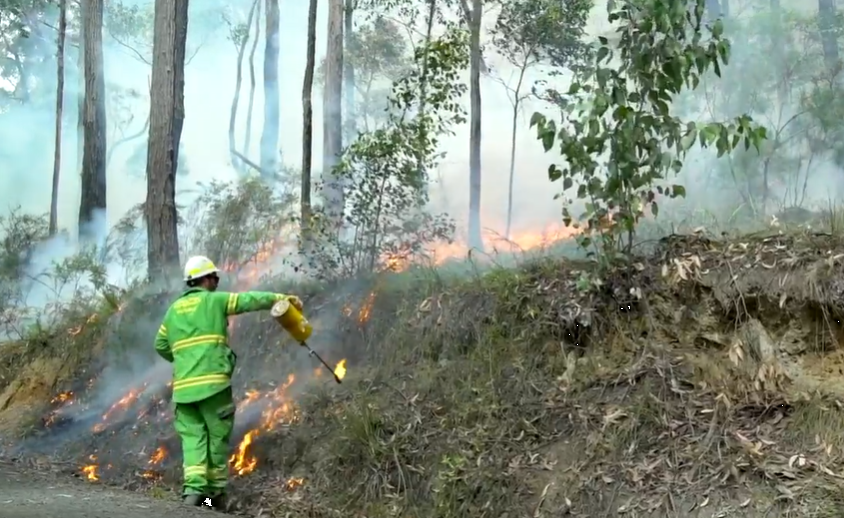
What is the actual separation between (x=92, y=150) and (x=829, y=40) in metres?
13.4

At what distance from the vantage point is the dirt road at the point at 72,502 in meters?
5.31

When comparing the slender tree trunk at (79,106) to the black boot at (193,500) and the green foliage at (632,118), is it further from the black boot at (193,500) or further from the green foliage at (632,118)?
the green foliage at (632,118)

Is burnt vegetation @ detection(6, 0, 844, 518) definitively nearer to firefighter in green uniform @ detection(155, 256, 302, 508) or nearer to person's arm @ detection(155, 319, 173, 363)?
firefighter in green uniform @ detection(155, 256, 302, 508)

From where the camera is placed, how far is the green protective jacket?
6.33 m

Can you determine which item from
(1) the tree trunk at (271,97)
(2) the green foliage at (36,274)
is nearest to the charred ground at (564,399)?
(2) the green foliage at (36,274)

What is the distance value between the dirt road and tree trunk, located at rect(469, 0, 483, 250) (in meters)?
7.27

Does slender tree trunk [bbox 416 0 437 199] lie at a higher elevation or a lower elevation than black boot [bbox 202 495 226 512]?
higher

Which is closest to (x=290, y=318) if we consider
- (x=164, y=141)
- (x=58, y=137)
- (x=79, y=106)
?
(x=164, y=141)

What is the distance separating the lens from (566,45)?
12500 mm

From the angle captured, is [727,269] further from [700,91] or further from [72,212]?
[72,212]

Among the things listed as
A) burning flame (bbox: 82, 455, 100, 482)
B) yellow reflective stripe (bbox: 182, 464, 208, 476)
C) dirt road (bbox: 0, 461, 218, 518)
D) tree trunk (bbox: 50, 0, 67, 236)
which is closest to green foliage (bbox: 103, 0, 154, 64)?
tree trunk (bbox: 50, 0, 67, 236)

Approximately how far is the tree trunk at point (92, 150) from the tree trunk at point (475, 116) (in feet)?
25.8

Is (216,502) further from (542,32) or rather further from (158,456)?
(542,32)

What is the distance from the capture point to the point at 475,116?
42.8ft
